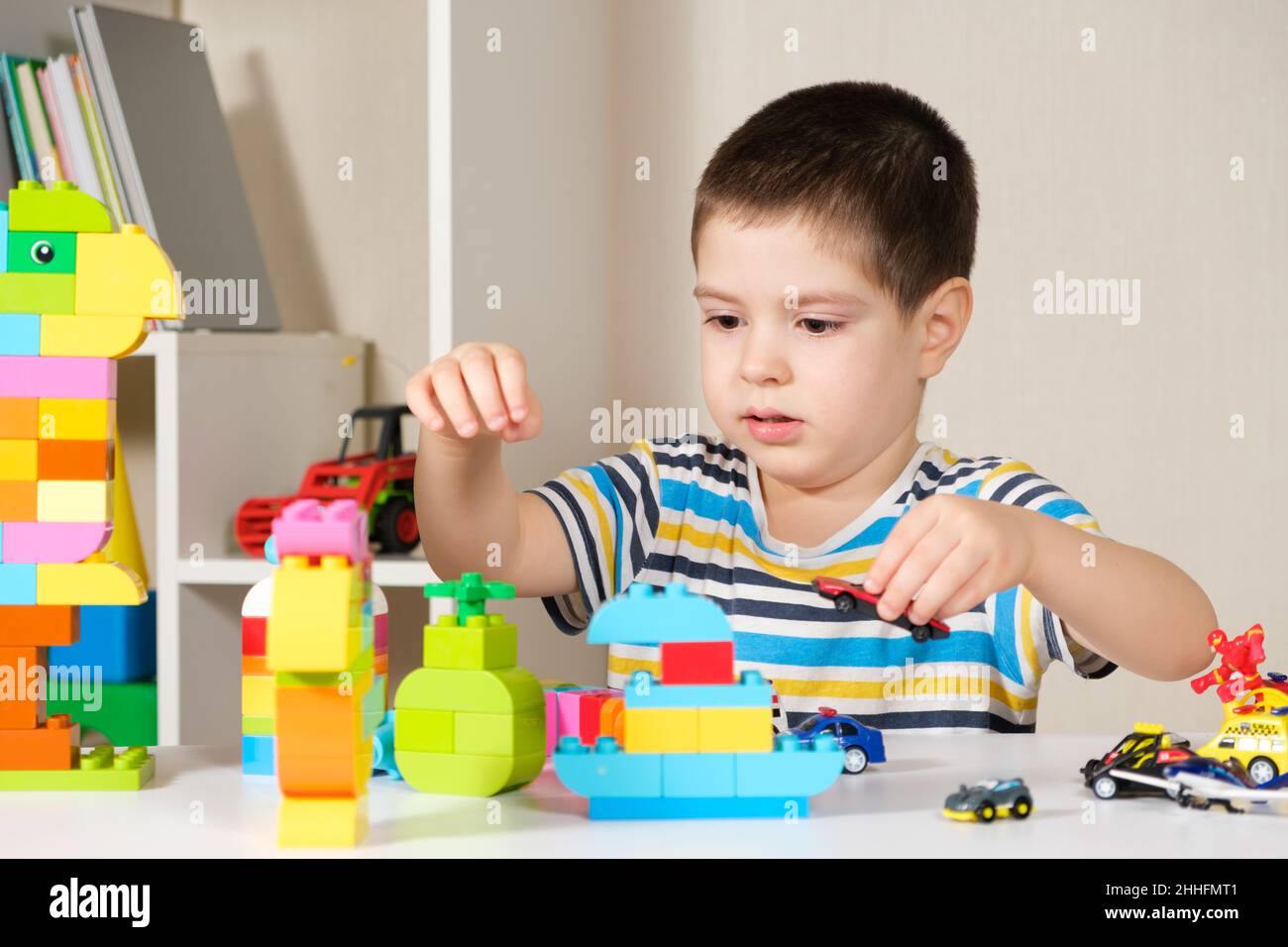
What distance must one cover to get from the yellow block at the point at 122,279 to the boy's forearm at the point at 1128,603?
19.4 inches

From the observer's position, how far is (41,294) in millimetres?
649

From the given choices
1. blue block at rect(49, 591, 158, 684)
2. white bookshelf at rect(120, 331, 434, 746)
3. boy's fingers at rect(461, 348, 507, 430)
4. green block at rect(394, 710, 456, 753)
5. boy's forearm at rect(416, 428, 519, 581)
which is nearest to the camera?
green block at rect(394, 710, 456, 753)

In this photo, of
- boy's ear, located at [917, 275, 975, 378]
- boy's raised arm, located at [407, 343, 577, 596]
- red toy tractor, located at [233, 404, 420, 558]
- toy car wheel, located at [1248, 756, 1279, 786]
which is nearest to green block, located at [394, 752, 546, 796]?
boy's raised arm, located at [407, 343, 577, 596]

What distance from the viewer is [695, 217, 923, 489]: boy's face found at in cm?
101

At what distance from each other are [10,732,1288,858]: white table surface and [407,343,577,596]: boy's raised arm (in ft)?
0.70

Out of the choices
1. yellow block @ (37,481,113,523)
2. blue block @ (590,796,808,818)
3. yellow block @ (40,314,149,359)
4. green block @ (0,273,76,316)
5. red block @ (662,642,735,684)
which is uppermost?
green block @ (0,273,76,316)

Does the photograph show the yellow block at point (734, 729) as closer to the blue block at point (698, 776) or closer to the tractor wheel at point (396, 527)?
the blue block at point (698, 776)

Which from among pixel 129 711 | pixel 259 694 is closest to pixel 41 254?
pixel 259 694

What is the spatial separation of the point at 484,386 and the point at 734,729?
27 centimetres

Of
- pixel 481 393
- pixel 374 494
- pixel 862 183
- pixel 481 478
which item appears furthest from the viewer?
pixel 374 494

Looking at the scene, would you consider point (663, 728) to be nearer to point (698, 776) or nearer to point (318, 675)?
point (698, 776)

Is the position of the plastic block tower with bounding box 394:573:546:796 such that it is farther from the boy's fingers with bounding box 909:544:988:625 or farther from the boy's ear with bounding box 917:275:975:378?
the boy's ear with bounding box 917:275:975:378

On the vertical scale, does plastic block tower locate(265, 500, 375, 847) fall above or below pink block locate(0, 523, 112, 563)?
below

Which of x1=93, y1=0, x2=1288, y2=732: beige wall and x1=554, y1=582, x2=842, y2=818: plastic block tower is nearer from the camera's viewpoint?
x1=554, y1=582, x2=842, y2=818: plastic block tower
